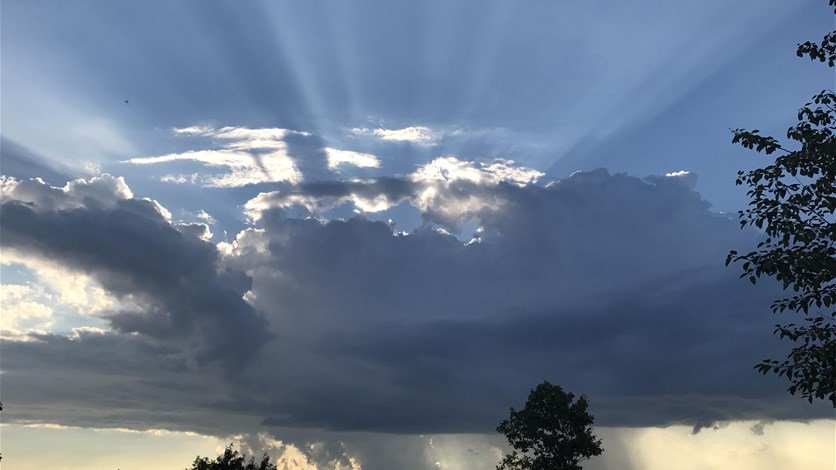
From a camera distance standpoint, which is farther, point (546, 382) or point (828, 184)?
point (546, 382)

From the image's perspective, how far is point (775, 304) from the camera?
15.7 metres

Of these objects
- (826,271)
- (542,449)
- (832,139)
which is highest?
(832,139)

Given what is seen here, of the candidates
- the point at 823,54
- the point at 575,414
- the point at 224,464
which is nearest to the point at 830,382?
the point at 823,54

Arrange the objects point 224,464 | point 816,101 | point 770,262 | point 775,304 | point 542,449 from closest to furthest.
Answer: point 770,262 → point 775,304 → point 816,101 → point 224,464 → point 542,449

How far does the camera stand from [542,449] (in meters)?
62.7

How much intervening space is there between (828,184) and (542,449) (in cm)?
5189

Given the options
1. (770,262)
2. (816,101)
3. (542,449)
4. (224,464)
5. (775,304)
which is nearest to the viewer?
(770,262)

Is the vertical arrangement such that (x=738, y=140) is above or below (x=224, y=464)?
above

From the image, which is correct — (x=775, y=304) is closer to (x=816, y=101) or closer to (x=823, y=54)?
(x=816, y=101)

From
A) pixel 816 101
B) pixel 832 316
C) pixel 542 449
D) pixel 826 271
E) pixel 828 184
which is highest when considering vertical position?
pixel 816 101

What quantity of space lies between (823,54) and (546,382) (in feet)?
168

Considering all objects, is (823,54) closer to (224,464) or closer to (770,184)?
(770,184)

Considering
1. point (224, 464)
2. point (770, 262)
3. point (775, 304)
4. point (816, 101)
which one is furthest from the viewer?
point (224, 464)

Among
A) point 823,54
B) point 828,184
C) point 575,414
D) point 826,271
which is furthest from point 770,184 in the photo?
point 575,414
